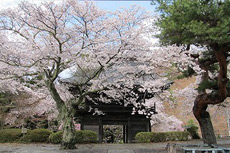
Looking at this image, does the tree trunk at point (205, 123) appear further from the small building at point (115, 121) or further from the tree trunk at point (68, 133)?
the small building at point (115, 121)

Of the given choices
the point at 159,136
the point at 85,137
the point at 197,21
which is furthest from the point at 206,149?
the point at 85,137

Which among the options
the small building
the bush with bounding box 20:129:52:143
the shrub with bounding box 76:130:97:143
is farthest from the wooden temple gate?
the bush with bounding box 20:129:52:143

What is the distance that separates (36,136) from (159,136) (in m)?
7.06

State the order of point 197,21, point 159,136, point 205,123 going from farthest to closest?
1. point 159,136
2. point 205,123
3. point 197,21

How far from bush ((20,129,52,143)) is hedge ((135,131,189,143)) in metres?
5.23

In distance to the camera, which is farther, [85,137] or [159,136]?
[159,136]

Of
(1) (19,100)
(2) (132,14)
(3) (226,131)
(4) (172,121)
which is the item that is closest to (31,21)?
(2) (132,14)

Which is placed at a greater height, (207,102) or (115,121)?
(207,102)

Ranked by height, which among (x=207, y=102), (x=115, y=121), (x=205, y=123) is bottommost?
(x=115, y=121)

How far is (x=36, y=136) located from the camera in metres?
11.3

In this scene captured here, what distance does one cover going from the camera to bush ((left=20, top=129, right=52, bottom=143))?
11195 mm

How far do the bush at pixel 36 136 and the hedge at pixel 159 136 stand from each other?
5.23 meters

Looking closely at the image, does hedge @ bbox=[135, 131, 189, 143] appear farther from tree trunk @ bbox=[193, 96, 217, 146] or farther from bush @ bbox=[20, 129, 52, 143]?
bush @ bbox=[20, 129, 52, 143]

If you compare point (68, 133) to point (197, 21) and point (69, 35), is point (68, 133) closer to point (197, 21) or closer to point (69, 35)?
point (69, 35)
